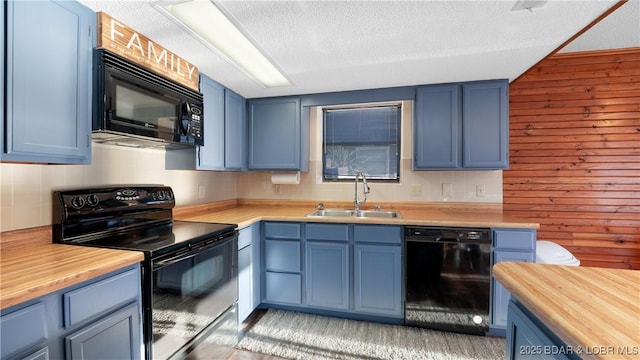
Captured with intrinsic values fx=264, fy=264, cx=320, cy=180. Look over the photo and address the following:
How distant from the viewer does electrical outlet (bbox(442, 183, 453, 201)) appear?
8.78 ft

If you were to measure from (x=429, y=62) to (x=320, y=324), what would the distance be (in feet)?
7.45

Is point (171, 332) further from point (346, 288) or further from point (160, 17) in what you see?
point (160, 17)

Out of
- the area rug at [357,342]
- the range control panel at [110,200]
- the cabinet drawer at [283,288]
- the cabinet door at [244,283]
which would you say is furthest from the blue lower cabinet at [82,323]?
the cabinet drawer at [283,288]

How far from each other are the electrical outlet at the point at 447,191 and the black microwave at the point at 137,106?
234 centimetres

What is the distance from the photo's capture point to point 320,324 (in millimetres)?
2238

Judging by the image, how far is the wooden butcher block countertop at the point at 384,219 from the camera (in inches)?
80.9

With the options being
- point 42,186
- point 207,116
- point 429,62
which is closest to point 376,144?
point 429,62

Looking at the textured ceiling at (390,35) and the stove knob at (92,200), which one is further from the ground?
the textured ceiling at (390,35)

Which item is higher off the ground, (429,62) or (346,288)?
(429,62)

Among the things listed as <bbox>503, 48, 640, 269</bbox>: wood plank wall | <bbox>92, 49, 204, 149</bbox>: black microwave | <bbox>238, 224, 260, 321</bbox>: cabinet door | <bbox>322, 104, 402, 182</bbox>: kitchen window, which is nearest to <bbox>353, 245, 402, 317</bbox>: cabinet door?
<bbox>238, 224, 260, 321</bbox>: cabinet door

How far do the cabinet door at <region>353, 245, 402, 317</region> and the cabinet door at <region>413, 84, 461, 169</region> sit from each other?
903 millimetres

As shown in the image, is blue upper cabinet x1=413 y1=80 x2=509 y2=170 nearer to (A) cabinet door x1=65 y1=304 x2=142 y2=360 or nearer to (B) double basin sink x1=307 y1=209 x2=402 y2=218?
(B) double basin sink x1=307 y1=209 x2=402 y2=218

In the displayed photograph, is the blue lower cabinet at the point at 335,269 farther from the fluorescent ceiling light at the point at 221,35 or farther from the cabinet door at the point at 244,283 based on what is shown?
the fluorescent ceiling light at the point at 221,35

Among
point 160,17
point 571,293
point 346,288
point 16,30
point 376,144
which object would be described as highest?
point 160,17
